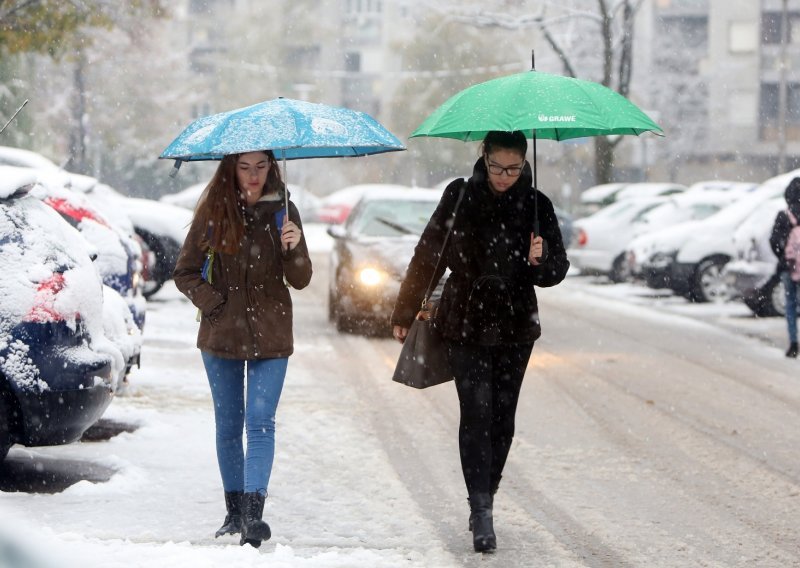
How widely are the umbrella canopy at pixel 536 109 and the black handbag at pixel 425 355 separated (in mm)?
641

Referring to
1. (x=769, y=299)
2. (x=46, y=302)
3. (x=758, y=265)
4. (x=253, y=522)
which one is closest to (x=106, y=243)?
(x=46, y=302)

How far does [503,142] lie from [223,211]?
1198mm

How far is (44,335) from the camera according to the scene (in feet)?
20.4

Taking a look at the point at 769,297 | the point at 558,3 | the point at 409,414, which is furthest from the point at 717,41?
the point at 409,414

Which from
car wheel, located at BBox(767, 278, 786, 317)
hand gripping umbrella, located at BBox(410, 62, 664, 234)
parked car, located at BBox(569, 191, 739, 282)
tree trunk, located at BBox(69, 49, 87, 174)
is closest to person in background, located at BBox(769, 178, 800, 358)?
car wheel, located at BBox(767, 278, 786, 317)

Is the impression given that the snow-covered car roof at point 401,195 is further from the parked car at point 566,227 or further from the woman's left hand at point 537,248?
the woman's left hand at point 537,248

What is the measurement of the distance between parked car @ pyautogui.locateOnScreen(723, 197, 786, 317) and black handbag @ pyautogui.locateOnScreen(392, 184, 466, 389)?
33.6 feet

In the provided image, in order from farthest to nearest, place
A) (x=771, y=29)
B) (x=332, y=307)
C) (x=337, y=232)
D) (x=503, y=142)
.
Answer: (x=771, y=29)
(x=332, y=307)
(x=337, y=232)
(x=503, y=142)

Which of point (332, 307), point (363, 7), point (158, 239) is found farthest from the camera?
point (363, 7)

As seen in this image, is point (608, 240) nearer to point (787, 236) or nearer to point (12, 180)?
point (787, 236)

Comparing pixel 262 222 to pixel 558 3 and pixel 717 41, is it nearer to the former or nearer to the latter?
pixel 558 3

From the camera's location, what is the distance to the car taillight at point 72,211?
968 cm

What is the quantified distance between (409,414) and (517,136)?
158 inches

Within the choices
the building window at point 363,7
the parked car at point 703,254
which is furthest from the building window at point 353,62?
the parked car at point 703,254
